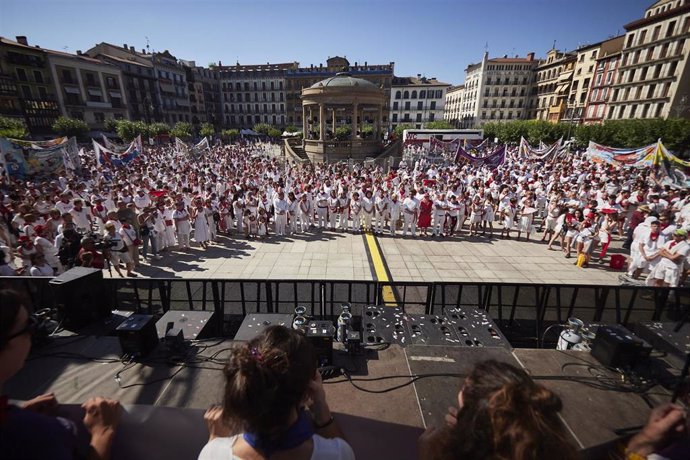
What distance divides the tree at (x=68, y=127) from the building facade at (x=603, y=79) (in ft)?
257

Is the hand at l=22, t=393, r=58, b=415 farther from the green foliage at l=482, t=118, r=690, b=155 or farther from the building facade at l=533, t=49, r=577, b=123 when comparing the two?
the building facade at l=533, t=49, r=577, b=123

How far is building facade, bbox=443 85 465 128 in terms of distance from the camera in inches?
3406

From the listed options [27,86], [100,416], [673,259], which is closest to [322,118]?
[673,259]

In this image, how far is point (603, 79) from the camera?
170ft

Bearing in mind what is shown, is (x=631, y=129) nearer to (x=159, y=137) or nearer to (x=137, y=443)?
(x=137, y=443)

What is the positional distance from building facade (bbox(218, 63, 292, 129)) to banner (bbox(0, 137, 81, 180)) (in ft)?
214

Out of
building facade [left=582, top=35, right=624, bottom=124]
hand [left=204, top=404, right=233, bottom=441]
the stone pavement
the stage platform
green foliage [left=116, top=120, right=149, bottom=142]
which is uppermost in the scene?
building facade [left=582, top=35, right=624, bottom=124]

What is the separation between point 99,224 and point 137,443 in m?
11.9

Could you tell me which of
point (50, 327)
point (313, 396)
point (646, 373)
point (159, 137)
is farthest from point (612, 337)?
point (159, 137)

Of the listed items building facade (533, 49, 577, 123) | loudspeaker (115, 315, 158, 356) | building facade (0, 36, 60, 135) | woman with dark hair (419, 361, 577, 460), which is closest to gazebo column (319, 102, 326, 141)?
loudspeaker (115, 315, 158, 356)

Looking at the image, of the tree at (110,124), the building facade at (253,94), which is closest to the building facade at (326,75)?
the building facade at (253,94)

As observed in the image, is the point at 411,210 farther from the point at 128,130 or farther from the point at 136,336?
the point at 128,130

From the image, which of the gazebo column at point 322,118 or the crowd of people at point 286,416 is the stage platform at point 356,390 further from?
the gazebo column at point 322,118

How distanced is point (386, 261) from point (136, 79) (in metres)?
68.6
